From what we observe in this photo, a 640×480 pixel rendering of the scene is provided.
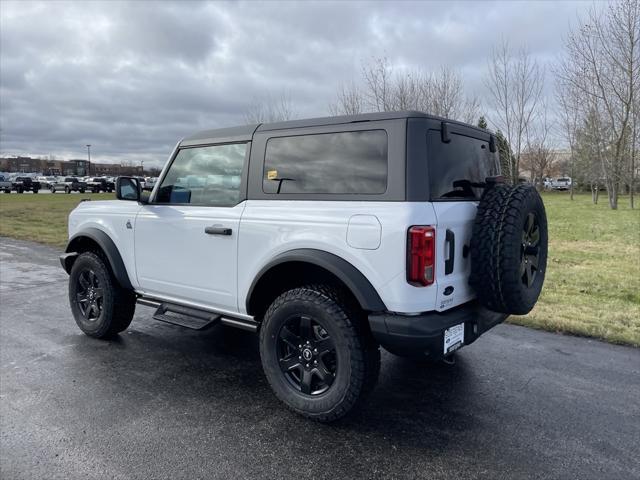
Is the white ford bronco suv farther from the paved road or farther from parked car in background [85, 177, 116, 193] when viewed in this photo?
parked car in background [85, 177, 116, 193]

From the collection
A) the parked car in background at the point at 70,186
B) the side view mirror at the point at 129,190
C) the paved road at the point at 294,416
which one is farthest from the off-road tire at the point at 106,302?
the parked car in background at the point at 70,186

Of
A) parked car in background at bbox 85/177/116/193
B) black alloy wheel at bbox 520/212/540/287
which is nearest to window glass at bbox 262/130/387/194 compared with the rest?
black alloy wheel at bbox 520/212/540/287

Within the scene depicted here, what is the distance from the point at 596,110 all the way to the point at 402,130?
23007 millimetres

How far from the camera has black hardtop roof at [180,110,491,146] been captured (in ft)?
9.52

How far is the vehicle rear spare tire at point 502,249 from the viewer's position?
288 centimetres

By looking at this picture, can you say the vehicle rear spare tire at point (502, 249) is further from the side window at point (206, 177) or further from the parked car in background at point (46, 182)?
the parked car in background at point (46, 182)

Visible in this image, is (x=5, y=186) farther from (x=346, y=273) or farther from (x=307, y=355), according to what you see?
(x=346, y=273)

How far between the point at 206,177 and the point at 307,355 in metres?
1.73

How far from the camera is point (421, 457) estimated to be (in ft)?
8.64

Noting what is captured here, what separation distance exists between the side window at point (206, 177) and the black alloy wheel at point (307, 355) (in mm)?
1109

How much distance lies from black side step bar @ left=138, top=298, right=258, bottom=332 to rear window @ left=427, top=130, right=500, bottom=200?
171 centimetres

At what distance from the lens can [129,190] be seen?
4.21 meters

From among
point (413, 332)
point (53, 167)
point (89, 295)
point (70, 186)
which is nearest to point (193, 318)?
point (89, 295)

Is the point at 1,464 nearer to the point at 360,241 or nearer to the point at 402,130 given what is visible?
the point at 360,241
